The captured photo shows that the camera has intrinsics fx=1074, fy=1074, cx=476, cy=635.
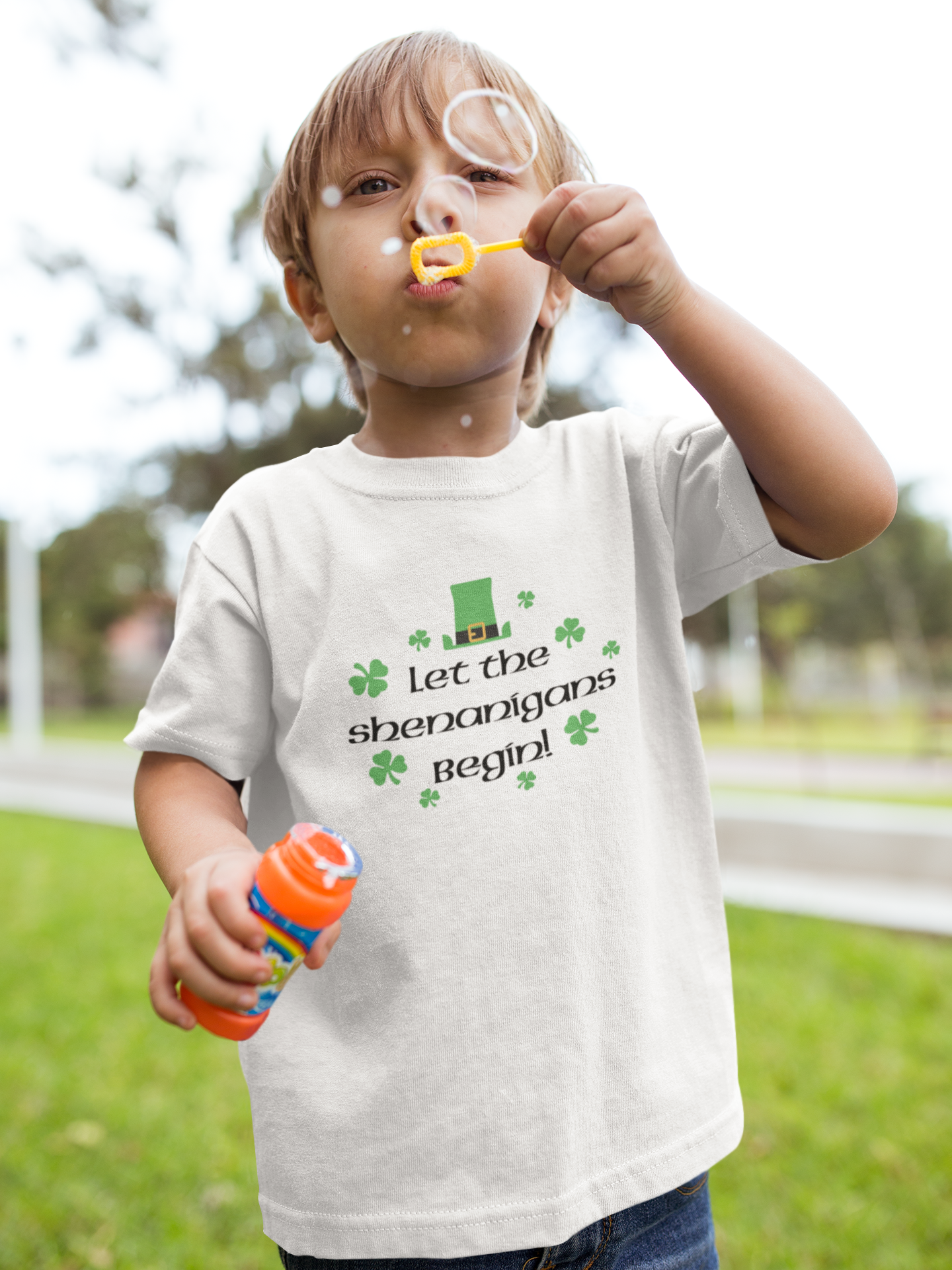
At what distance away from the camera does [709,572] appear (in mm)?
836

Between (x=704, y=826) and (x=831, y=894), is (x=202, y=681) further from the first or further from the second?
(x=831, y=894)

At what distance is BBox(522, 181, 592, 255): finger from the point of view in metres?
0.67

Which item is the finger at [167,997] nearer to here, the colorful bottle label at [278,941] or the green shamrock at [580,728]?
the colorful bottle label at [278,941]

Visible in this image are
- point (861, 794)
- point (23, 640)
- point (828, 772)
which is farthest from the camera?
point (828, 772)

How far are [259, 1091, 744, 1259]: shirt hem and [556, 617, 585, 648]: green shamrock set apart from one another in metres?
0.37

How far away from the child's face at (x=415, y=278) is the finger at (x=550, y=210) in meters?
0.06

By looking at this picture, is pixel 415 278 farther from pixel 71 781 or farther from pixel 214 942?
pixel 71 781

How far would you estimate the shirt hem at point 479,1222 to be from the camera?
2.35 ft

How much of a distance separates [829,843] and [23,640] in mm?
5971

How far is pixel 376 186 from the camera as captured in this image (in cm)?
77

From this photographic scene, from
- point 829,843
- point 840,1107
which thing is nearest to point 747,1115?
point 840,1107

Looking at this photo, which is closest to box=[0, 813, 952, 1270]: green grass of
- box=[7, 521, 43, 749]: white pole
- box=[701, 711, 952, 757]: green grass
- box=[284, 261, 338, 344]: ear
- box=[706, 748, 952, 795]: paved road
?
box=[284, 261, 338, 344]: ear

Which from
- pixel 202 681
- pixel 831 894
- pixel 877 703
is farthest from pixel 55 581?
pixel 877 703

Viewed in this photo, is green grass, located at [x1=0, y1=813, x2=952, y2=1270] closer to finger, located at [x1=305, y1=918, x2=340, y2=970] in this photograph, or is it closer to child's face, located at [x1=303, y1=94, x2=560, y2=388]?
finger, located at [x1=305, y1=918, x2=340, y2=970]
